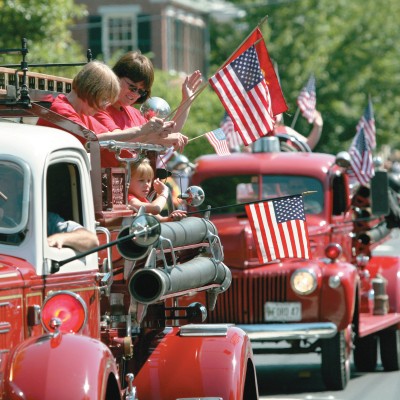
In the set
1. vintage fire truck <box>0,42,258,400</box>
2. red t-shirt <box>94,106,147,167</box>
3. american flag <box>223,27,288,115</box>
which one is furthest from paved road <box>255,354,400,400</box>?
red t-shirt <box>94,106,147,167</box>

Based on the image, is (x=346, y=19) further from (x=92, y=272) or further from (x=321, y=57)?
(x=92, y=272)

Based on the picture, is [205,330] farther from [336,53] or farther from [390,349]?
[336,53]

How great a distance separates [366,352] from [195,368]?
7.97m

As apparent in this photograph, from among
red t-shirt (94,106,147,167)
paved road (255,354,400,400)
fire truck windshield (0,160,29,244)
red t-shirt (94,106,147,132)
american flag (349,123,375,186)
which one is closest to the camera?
fire truck windshield (0,160,29,244)

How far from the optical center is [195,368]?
24.8 ft

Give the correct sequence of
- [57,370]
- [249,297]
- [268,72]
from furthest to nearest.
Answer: [249,297], [268,72], [57,370]

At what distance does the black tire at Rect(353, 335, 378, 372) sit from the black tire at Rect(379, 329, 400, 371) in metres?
0.09

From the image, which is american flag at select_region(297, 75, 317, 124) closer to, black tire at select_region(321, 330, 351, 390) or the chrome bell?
black tire at select_region(321, 330, 351, 390)

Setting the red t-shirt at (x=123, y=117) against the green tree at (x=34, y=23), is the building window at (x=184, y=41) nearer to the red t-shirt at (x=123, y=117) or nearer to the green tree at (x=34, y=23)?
the green tree at (x=34, y=23)

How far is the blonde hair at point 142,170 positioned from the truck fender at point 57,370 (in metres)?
2.24

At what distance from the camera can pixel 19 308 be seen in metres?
6.40

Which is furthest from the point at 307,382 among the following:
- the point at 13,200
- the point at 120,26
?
the point at 120,26

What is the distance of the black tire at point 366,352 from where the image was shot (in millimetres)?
15289

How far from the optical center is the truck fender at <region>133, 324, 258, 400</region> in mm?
7492
